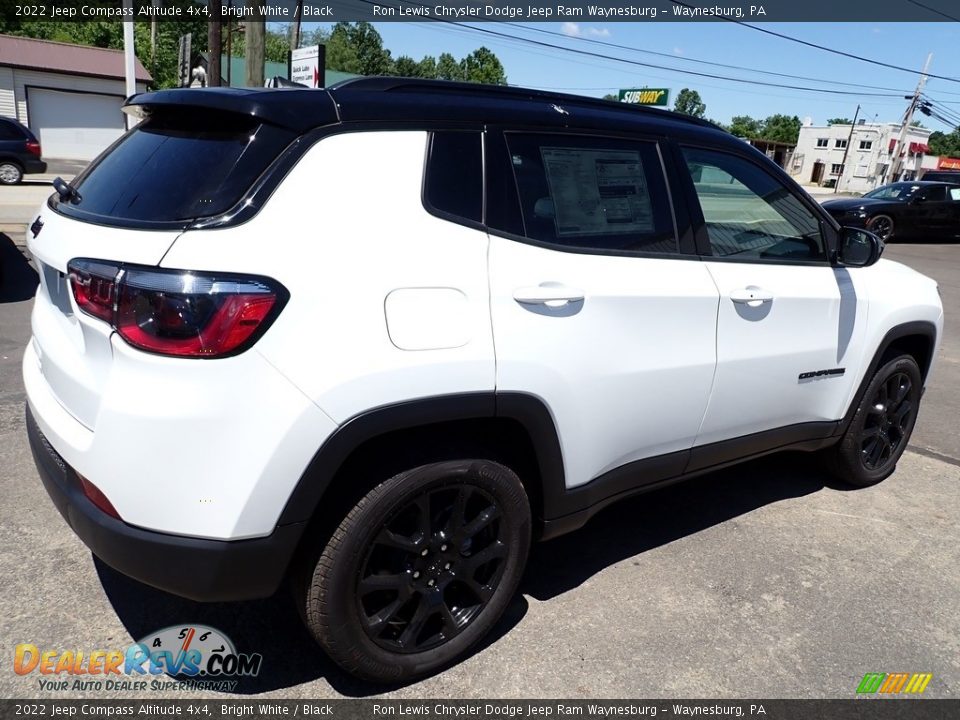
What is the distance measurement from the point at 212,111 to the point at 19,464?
2450 millimetres

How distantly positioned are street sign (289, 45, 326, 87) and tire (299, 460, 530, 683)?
1017cm

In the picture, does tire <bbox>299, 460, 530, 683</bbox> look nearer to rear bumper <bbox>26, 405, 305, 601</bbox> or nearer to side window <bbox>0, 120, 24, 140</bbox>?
rear bumper <bbox>26, 405, 305, 601</bbox>

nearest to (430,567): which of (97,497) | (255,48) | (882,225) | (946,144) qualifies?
(97,497)

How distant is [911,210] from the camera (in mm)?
17922

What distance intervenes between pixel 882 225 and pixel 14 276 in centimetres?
1768

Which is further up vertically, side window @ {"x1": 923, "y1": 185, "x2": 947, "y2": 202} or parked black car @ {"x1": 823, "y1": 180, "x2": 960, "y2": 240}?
side window @ {"x1": 923, "y1": 185, "x2": 947, "y2": 202}

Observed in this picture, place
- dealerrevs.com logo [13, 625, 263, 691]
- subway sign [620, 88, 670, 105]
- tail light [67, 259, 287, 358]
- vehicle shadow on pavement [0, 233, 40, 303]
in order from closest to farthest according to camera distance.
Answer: tail light [67, 259, 287, 358] < dealerrevs.com logo [13, 625, 263, 691] < vehicle shadow on pavement [0, 233, 40, 303] < subway sign [620, 88, 670, 105]

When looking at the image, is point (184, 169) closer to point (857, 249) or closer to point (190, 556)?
point (190, 556)

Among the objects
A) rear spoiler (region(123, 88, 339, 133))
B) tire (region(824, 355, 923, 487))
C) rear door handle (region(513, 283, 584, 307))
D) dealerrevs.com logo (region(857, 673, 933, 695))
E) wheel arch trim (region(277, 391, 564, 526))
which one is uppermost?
rear spoiler (region(123, 88, 339, 133))

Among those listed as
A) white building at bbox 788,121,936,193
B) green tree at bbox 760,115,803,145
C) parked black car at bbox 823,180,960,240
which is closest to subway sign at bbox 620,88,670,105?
parked black car at bbox 823,180,960,240

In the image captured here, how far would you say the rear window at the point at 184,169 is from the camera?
78.7 inches

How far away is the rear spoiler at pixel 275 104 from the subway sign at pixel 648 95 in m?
34.1

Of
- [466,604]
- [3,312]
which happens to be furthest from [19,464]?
[3,312]

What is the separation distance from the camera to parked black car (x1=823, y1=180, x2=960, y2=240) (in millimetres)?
17609
